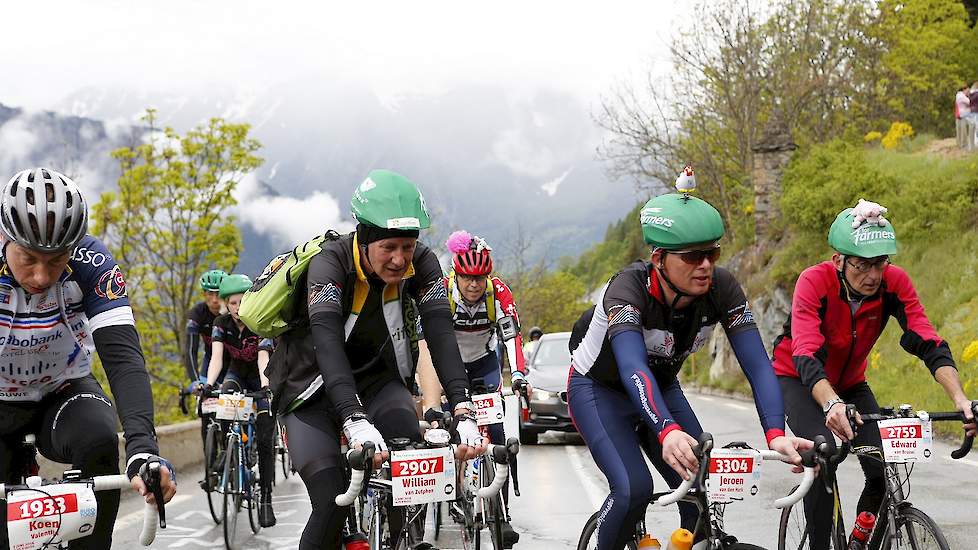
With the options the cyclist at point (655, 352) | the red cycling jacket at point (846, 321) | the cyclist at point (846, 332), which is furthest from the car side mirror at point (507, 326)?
the cyclist at point (655, 352)

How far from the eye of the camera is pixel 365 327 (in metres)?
4.89

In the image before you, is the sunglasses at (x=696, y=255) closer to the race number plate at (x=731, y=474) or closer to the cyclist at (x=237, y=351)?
the race number plate at (x=731, y=474)

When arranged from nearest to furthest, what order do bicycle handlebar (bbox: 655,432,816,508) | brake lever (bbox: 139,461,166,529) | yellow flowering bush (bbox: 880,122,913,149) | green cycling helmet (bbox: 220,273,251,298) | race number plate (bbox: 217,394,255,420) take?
brake lever (bbox: 139,461,166,529) → bicycle handlebar (bbox: 655,432,816,508) → race number plate (bbox: 217,394,255,420) → green cycling helmet (bbox: 220,273,251,298) → yellow flowering bush (bbox: 880,122,913,149)

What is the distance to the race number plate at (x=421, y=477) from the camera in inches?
166

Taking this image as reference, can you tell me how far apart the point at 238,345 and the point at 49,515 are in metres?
7.14

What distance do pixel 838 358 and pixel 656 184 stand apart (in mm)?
42240

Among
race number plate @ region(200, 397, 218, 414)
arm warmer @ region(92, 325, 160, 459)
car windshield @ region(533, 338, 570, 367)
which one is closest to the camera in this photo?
arm warmer @ region(92, 325, 160, 459)

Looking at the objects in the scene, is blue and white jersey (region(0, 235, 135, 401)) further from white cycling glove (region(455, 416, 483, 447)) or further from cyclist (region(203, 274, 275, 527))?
cyclist (region(203, 274, 275, 527))

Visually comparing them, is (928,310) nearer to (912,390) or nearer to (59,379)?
(912,390)

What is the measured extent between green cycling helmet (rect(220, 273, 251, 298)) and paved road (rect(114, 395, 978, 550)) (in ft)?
6.61

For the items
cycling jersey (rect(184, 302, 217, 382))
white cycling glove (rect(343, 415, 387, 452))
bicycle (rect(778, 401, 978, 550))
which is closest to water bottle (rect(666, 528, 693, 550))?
bicycle (rect(778, 401, 978, 550))

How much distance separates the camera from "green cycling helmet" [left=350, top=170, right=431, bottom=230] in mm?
4492

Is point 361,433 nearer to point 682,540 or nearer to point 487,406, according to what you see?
point 682,540

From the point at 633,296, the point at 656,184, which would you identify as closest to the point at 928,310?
the point at 633,296
